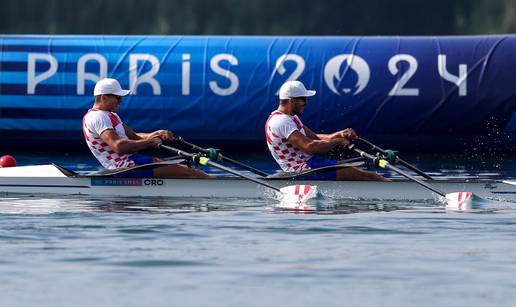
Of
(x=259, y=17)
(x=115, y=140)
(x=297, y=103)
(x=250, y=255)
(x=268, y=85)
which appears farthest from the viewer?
(x=259, y=17)

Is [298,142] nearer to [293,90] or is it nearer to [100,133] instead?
[293,90]

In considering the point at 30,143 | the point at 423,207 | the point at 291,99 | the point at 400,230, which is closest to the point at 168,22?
the point at 30,143

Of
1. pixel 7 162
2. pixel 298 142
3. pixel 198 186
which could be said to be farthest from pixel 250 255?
pixel 7 162

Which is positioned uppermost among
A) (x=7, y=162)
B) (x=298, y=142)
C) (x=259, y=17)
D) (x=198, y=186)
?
(x=259, y=17)

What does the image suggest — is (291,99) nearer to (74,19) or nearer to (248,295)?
(248,295)

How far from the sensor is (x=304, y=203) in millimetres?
15836

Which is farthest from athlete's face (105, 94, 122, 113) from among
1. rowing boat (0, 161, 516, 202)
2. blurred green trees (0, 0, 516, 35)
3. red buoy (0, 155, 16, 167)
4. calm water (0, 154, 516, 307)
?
blurred green trees (0, 0, 516, 35)

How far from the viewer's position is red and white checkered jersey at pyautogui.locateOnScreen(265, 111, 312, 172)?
16969 mm

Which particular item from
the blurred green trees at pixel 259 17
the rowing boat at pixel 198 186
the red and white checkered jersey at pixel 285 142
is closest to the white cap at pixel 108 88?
the rowing boat at pixel 198 186

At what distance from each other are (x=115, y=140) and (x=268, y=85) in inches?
291

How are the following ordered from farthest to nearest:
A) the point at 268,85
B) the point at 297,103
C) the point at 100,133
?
1. the point at 268,85
2. the point at 297,103
3. the point at 100,133

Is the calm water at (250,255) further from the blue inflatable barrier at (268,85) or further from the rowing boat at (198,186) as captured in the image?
the blue inflatable barrier at (268,85)

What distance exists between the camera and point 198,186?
1669 cm

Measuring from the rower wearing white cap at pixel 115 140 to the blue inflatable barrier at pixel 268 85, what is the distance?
674 centimetres
